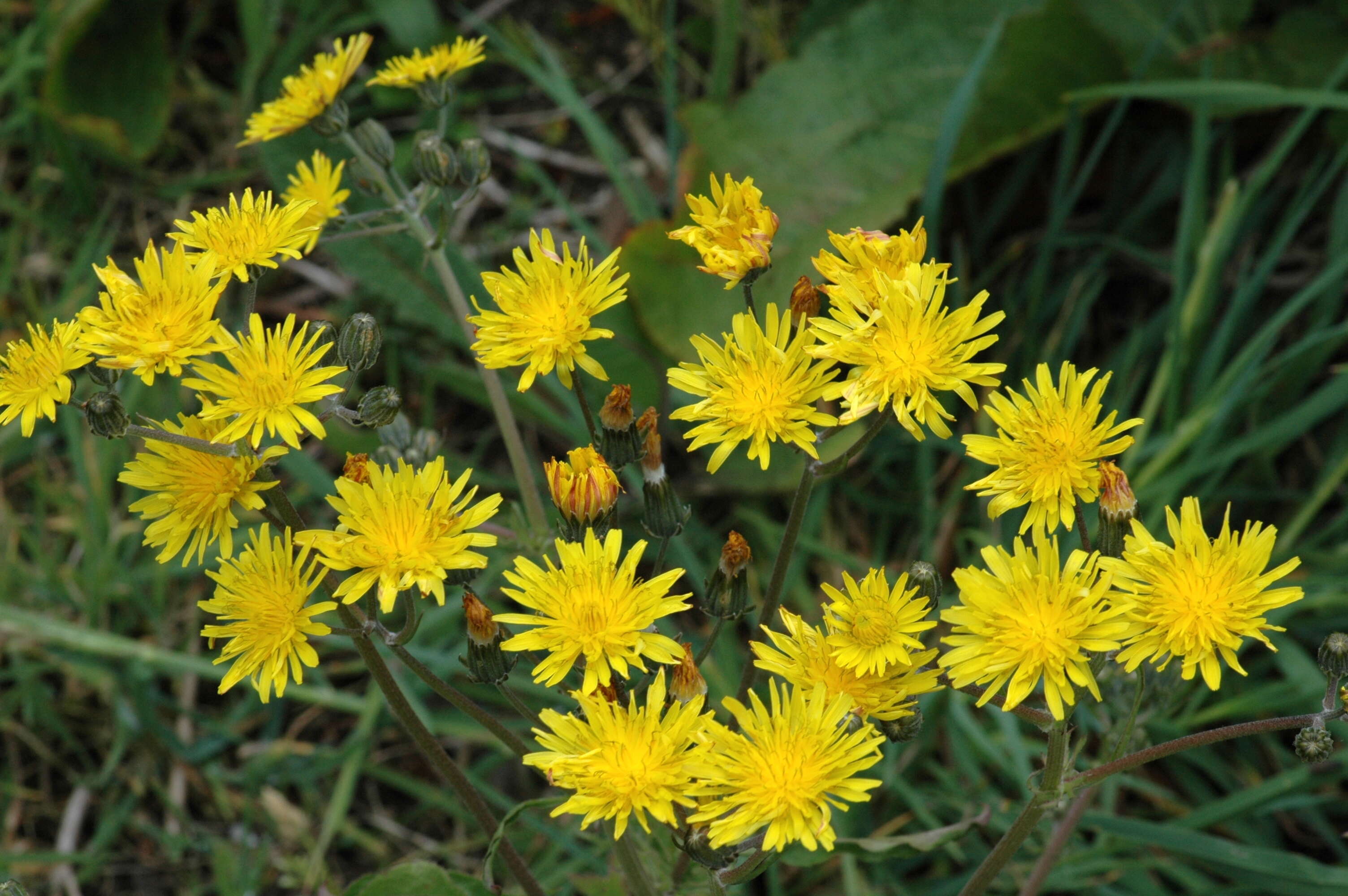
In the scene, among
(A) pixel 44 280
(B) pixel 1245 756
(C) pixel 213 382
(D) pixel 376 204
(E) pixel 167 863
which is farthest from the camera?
(A) pixel 44 280

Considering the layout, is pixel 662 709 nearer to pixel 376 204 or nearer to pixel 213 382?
pixel 213 382

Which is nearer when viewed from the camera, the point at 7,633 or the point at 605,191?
the point at 7,633

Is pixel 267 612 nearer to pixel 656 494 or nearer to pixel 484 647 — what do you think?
pixel 484 647

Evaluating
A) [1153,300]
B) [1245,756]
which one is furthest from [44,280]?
[1245,756]

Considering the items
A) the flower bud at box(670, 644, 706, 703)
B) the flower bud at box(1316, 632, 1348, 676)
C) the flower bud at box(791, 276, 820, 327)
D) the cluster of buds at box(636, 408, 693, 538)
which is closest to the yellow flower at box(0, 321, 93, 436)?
the cluster of buds at box(636, 408, 693, 538)

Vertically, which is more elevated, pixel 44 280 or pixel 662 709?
pixel 44 280

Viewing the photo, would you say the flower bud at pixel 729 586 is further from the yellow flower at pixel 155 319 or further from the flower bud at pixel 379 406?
the yellow flower at pixel 155 319

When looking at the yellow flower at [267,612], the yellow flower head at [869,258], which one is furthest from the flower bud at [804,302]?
the yellow flower at [267,612]

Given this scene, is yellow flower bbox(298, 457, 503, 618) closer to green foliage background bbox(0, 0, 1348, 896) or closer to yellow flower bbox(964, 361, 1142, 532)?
yellow flower bbox(964, 361, 1142, 532)

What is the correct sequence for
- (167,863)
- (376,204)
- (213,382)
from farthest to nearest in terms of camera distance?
(376,204)
(167,863)
(213,382)
